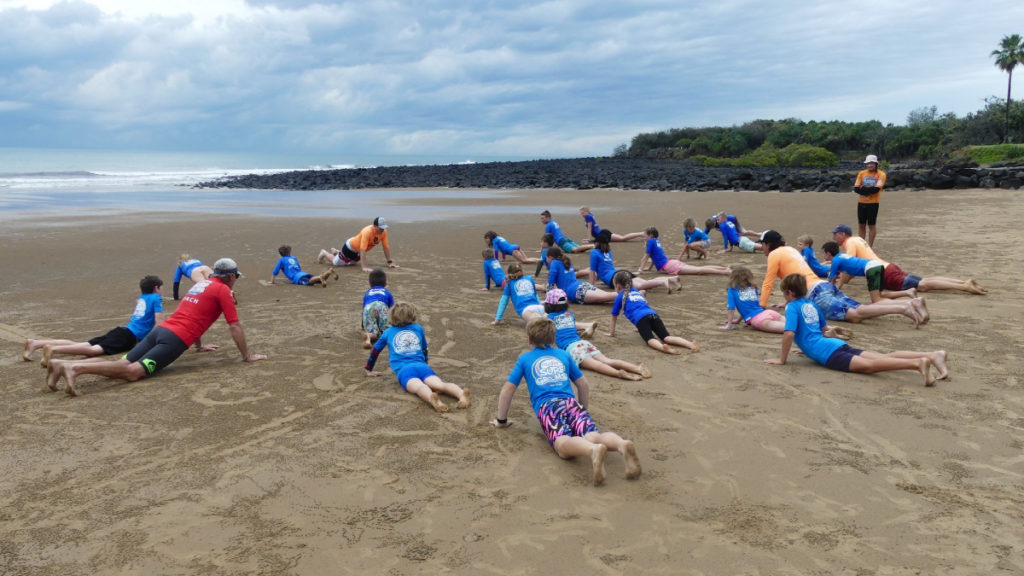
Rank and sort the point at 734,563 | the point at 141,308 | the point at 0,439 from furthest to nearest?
1. the point at 141,308
2. the point at 0,439
3. the point at 734,563

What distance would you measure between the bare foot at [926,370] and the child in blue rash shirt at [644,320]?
240 centimetres

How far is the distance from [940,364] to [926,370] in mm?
357

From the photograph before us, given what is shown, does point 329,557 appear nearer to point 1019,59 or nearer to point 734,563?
point 734,563

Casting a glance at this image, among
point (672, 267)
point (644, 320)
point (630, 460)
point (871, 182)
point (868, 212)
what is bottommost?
point (630, 460)

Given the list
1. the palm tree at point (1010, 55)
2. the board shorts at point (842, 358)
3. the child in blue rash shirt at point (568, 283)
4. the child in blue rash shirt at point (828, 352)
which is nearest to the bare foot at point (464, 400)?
the child in blue rash shirt at point (828, 352)

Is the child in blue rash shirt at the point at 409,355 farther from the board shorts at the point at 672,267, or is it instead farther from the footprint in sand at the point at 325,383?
the board shorts at the point at 672,267

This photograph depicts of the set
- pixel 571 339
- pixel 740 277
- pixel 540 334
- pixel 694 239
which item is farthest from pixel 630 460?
pixel 694 239

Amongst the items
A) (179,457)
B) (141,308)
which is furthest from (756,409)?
(141,308)

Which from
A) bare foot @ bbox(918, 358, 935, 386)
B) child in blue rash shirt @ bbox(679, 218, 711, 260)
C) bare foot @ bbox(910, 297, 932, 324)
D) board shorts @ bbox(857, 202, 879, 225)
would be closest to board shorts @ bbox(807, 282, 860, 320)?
bare foot @ bbox(910, 297, 932, 324)

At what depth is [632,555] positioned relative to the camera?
4051 mm

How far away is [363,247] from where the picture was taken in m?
14.6

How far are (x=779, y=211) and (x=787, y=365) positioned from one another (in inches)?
770

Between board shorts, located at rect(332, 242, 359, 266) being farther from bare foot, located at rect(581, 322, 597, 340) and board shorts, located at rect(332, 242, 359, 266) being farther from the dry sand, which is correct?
bare foot, located at rect(581, 322, 597, 340)

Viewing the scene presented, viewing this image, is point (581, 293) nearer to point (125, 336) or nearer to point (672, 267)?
point (672, 267)
